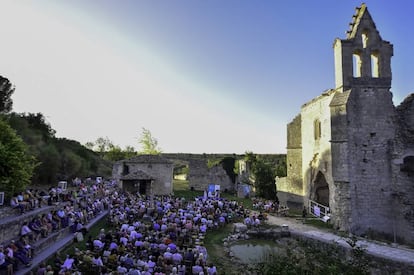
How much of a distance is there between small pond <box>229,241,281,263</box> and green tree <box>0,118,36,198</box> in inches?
423

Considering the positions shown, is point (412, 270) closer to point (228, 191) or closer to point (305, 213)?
point (305, 213)

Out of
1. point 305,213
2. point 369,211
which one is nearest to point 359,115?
point 369,211

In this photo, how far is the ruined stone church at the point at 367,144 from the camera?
17.8 meters

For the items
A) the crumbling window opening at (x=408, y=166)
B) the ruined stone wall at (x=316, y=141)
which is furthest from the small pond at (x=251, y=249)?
the crumbling window opening at (x=408, y=166)

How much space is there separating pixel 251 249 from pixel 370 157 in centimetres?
937

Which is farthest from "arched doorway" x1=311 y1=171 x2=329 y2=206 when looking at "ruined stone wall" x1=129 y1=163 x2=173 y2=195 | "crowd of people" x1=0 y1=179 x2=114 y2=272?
"crowd of people" x1=0 y1=179 x2=114 y2=272

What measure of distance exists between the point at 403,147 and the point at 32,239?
19.9 meters

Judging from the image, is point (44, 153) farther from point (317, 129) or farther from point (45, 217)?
point (317, 129)

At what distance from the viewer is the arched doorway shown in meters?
22.6

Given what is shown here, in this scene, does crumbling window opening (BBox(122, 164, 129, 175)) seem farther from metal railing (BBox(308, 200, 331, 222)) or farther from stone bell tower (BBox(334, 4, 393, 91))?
stone bell tower (BBox(334, 4, 393, 91))

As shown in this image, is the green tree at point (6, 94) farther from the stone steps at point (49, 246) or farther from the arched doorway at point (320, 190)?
the arched doorway at point (320, 190)

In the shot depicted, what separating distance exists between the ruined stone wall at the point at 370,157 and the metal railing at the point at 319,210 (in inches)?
83.6

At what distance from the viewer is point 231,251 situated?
15.0 meters

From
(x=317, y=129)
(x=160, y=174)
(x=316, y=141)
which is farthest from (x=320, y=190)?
(x=160, y=174)
